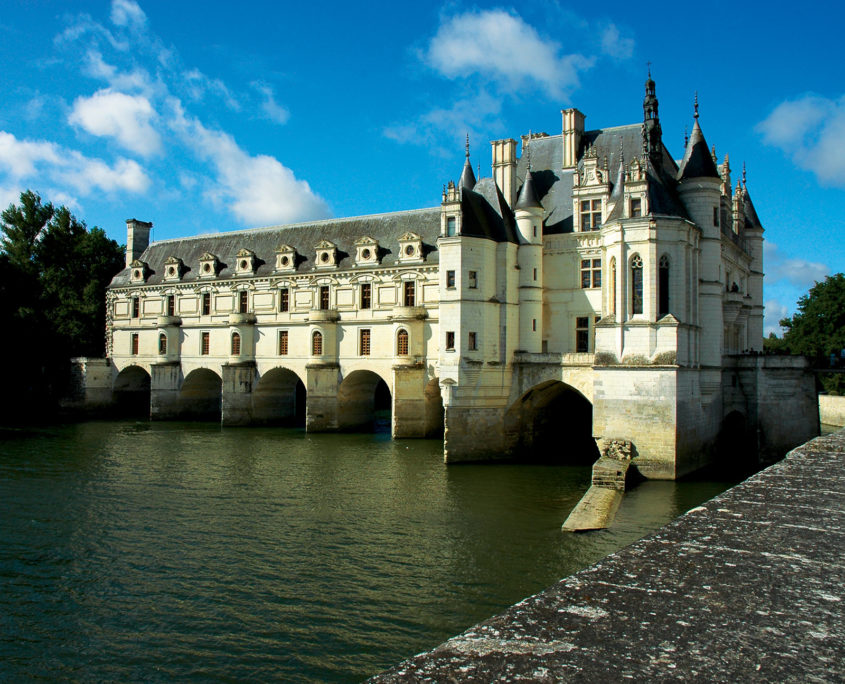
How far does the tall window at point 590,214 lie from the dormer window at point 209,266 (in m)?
25.7

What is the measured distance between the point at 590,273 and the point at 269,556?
2004cm

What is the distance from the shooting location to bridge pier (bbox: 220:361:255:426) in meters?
41.8

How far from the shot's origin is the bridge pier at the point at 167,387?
45594 mm

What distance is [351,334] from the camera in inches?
1544

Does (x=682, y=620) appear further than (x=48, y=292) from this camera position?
No

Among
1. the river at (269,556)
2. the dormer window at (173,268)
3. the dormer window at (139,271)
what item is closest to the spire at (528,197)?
the river at (269,556)

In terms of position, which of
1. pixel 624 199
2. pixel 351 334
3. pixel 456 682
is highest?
pixel 624 199

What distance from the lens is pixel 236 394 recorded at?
4206cm

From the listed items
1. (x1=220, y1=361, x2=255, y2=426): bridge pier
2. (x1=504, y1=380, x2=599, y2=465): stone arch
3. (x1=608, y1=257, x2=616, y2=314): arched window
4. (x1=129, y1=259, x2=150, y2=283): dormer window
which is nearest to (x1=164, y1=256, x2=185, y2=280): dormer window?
(x1=129, y1=259, x2=150, y2=283): dormer window

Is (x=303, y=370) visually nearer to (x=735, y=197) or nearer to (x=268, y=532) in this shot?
(x=268, y=532)

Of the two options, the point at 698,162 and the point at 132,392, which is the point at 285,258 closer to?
the point at 132,392

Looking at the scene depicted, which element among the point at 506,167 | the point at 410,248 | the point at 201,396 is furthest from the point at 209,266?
the point at 506,167

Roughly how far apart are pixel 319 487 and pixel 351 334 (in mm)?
16364

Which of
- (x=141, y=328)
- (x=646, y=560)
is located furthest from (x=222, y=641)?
(x=141, y=328)
